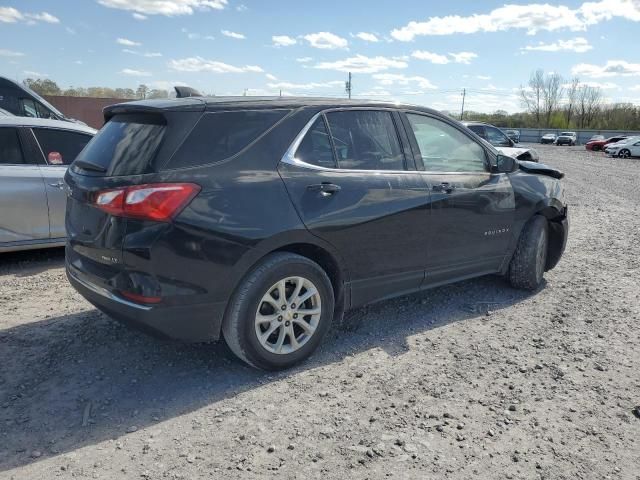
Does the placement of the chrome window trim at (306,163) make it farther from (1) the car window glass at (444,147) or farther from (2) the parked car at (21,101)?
(2) the parked car at (21,101)

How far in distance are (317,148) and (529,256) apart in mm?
2635

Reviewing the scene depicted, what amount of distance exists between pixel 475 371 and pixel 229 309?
173 cm

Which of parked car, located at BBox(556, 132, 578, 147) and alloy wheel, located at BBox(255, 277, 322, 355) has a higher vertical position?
parked car, located at BBox(556, 132, 578, 147)

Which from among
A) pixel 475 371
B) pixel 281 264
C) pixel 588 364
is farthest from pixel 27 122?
pixel 588 364

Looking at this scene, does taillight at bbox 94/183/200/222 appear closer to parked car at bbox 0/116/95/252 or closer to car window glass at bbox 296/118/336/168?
car window glass at bbox 296/118/336/168

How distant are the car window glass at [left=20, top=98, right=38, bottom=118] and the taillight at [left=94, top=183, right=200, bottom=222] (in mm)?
15029

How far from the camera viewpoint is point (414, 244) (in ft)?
13.4

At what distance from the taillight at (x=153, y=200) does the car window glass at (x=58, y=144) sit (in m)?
3.40

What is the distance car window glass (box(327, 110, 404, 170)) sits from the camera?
12.3ft

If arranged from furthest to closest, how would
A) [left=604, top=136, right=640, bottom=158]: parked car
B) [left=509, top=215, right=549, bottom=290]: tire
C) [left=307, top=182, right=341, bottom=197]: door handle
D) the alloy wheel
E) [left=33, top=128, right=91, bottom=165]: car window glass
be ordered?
[left=604, top=136, right=640, bottom=158]: parked car
[left=33, top=128, right=91, bottom=165]: car window glass
[left=509, top=215, right=549, bottom=290]: tire
[left=307, top=182, right=341, bottom=197]: door handle
the alloy wheel

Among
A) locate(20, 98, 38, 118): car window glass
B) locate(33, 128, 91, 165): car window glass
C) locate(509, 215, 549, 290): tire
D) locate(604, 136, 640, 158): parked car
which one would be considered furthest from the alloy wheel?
locate(604, 136, 640, 158): parked car

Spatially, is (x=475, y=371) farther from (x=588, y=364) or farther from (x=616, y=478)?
(x=616, y=478)

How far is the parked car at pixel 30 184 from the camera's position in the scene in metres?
5.40

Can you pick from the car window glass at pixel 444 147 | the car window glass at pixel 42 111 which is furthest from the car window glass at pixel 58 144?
the car window glass at pixel 42 111
